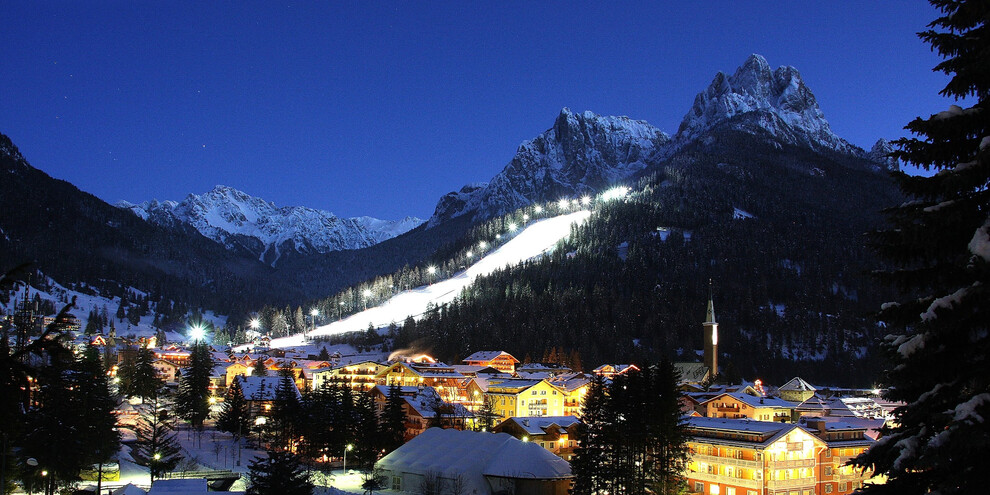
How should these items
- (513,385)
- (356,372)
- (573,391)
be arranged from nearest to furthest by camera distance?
(513,385)
(573,391)
(356,372)

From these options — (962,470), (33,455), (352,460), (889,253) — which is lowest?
(352,460)

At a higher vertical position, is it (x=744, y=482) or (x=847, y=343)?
(x=847, y=343)

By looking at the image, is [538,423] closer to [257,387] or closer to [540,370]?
[257,387]

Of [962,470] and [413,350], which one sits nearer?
[962,470]

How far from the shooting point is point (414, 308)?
196 metres

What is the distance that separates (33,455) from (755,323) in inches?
5689

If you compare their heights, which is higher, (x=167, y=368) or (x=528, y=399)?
(x=167, y=368)

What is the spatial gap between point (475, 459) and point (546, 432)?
45.3ft

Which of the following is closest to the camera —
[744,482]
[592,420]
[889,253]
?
[889,253]

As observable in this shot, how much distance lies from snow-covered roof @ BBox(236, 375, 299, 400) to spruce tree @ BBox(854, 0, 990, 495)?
78069 millimetres

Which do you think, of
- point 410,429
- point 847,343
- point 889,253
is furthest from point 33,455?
point 847,343

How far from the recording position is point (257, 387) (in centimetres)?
→ 8538

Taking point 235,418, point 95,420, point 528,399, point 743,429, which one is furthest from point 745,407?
point 95,420

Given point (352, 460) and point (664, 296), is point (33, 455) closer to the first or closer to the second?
point (352, 460)
